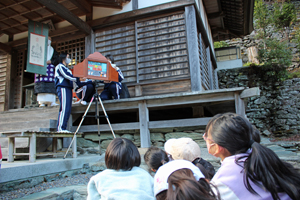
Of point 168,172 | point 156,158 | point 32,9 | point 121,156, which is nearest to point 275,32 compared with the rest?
point 32,9

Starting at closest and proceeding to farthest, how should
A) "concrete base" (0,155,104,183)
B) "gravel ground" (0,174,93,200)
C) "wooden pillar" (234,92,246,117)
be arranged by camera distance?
"gravel ground" (0,174,93,200) → "concrete base" (0,155,104,183) → "wooden pillar" (234,92,246,117)

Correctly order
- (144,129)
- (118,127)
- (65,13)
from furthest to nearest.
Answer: (65,13) < (118,127) < (144,129)

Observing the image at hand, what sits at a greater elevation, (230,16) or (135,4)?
(230,16)

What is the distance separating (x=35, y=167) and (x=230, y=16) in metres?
9.77

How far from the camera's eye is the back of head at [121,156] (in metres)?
1.63

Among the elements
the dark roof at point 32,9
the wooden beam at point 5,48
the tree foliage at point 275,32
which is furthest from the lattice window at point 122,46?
the tree foliage at point 275,32

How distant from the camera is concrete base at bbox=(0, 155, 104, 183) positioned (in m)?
2.90

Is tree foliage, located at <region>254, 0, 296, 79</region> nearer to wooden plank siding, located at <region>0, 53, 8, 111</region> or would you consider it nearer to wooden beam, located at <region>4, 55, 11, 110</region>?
wooden beam, located at <region>4, 55, 11, 110</region>

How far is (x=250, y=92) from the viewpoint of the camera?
4.36 meters

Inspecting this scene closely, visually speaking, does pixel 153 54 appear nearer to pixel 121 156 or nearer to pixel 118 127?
pixel 118 127

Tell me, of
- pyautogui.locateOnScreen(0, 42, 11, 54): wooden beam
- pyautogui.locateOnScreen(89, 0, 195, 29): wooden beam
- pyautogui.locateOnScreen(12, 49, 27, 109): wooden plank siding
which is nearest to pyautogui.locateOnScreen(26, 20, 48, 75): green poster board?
pyautogui.locateOnScreen(89, 0, 195, 29): wooden beam

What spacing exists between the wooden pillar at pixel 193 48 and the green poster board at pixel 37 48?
13.1 ft

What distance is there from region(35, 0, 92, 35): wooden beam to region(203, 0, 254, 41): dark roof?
15.9 ft

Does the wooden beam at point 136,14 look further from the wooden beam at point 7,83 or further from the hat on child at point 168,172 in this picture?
the hat on child at point 168,172
